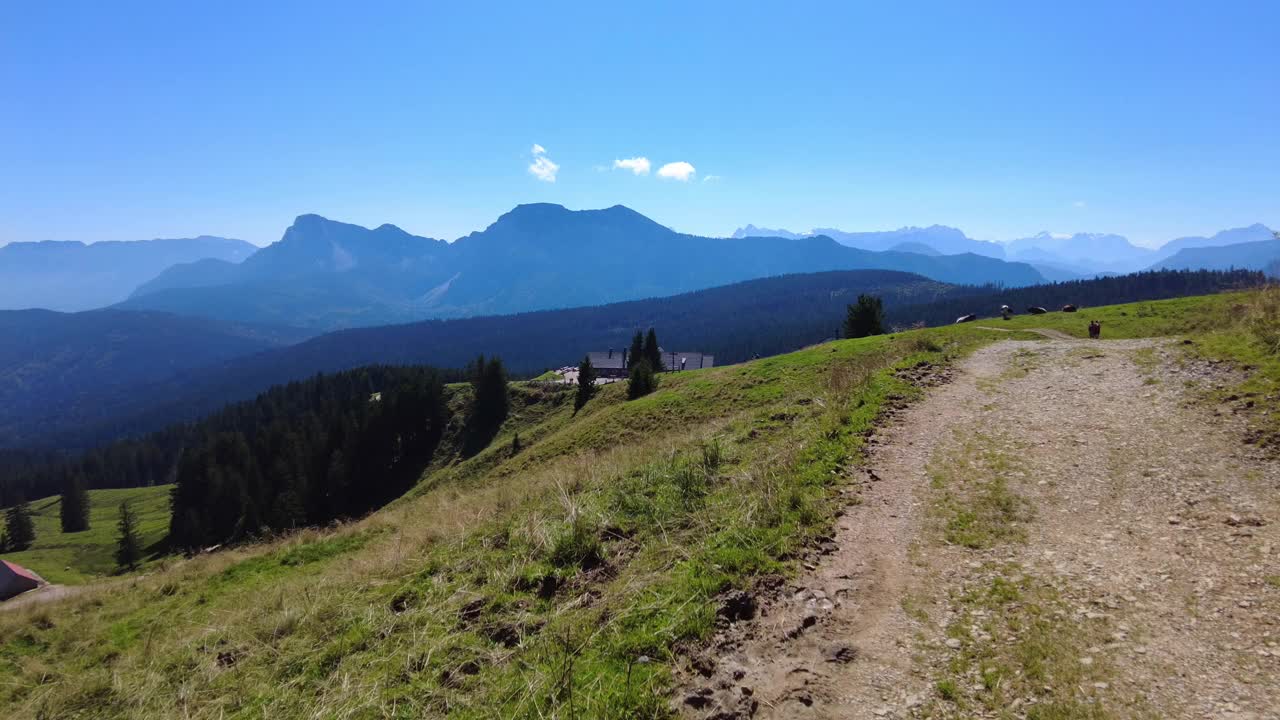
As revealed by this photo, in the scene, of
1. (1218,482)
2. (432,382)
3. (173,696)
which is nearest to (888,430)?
(1218,482)

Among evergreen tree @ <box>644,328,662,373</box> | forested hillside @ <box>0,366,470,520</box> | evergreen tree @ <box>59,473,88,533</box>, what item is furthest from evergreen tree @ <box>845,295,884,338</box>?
evergreen tree @ <box>59,473,88,533</box>

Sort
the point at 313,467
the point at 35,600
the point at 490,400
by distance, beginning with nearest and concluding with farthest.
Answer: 1. the point at 35,600
2. the point at 490,400
3. the point at 313,467

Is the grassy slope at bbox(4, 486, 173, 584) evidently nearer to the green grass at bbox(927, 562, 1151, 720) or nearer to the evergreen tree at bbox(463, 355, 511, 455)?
the evergreen tree at bbox(463, 355, 511, 455)

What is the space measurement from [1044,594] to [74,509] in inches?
4990

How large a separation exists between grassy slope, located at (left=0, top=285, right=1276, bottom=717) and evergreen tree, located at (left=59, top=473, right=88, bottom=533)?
10422cm

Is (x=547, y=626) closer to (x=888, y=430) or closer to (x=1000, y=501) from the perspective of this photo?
(x=1000, y=501)

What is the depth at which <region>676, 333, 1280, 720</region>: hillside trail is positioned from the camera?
4.86m

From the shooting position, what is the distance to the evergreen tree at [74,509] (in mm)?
84562

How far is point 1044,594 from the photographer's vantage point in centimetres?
627

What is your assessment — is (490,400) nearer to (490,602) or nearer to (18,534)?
(490,602)

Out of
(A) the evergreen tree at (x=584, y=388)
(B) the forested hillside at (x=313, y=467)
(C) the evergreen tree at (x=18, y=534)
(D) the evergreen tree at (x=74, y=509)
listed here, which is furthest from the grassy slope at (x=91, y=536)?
(A) the evergreen tree at (x=584, y=388)

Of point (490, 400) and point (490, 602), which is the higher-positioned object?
point (490, 602)

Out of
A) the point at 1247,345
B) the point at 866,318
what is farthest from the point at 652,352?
the point at 1247,345

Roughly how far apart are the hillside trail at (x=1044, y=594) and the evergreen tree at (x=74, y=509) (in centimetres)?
12029
